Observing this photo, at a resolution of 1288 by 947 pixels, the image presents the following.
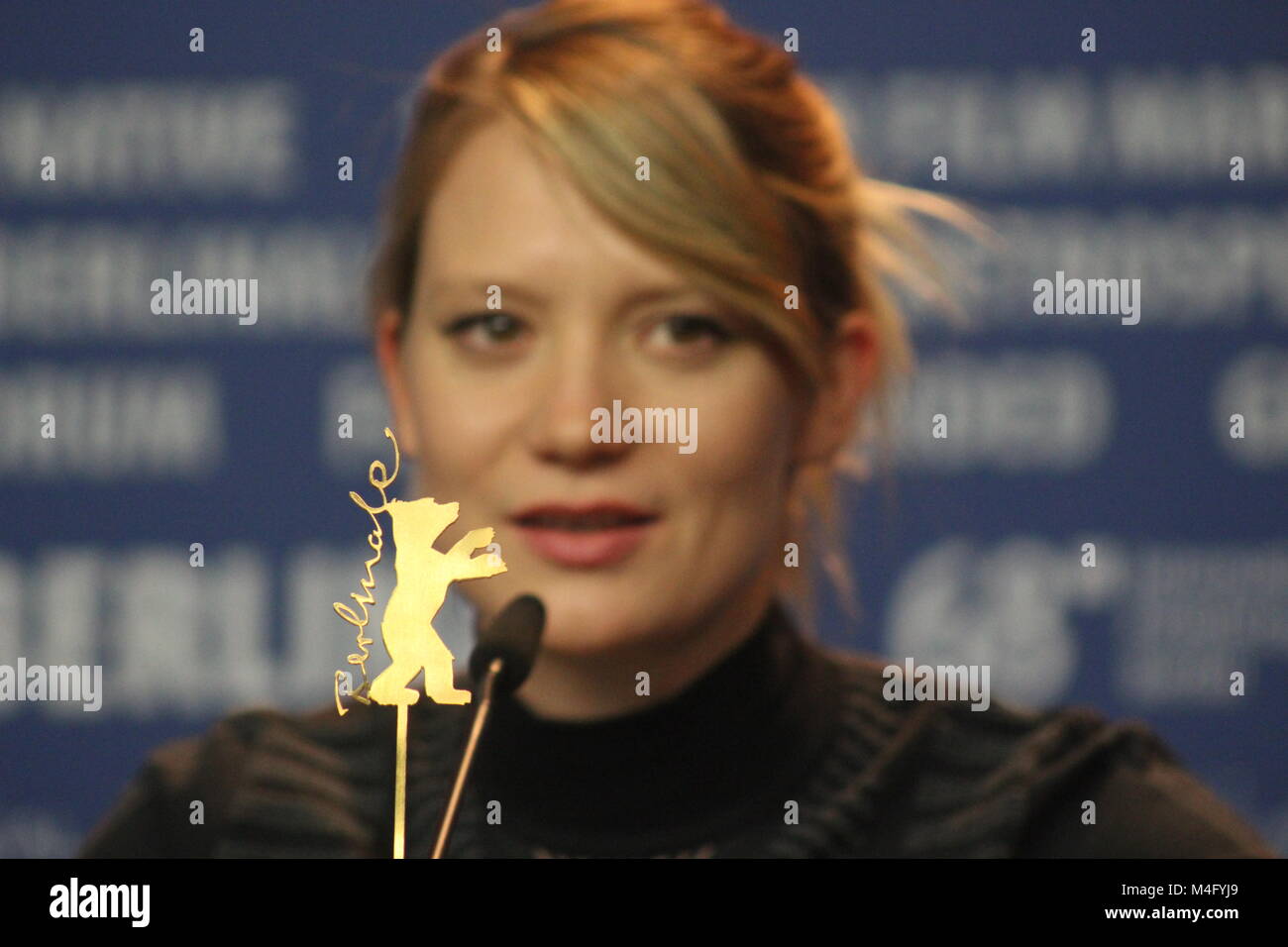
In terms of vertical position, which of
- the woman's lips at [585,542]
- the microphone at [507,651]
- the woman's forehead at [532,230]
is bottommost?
the microphone at [507,651]

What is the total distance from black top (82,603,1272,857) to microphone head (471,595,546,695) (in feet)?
1.41

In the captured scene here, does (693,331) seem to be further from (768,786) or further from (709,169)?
(768,786)

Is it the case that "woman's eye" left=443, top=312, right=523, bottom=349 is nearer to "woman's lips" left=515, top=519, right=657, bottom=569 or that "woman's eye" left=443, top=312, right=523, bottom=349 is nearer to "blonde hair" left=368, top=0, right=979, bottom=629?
"blonde hair" left=368, top=0, right=979, bottom=629

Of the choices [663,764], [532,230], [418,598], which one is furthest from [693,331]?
[418,598]


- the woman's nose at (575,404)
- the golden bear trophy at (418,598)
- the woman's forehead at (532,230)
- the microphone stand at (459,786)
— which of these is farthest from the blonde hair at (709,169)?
the microphone stand at (459,786)

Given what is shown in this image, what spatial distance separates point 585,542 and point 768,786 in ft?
1.13

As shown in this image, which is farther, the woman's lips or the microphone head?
→ the woman's lips

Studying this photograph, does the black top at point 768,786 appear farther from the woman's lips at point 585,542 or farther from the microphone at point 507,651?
the microphone at point 507,651

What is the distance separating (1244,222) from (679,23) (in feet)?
2.38

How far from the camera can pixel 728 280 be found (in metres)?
1.95

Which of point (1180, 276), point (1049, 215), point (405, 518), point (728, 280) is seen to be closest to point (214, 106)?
point (728, 280)

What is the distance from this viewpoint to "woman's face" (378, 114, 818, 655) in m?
1.93

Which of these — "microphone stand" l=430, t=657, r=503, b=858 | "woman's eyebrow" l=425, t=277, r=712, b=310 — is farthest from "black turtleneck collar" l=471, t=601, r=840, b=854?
"microphone stand" l=430, t=657, r=503, b=858

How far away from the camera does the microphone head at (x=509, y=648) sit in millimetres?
1493
